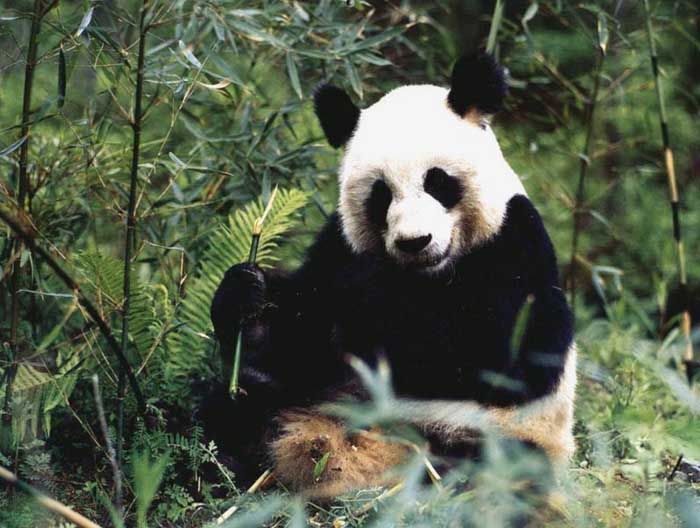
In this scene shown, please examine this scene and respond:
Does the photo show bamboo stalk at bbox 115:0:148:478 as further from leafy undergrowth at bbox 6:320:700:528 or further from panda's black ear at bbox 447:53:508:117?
panda's black ear at bbox 447:53:508:117

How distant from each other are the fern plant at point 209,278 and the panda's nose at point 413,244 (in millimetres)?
765

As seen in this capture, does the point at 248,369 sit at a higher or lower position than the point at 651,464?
higher

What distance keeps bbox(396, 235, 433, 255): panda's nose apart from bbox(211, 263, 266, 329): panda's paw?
21.6 inches

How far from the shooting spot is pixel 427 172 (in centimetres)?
307

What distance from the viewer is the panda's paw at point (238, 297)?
3.27 metres

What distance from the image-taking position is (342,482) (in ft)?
9.93

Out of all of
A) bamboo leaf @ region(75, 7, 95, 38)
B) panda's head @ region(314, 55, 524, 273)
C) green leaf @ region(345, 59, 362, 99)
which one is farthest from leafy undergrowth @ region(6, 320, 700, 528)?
green leaf @ region(345, 59, 362, 99)

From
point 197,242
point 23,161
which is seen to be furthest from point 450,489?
point 197,242

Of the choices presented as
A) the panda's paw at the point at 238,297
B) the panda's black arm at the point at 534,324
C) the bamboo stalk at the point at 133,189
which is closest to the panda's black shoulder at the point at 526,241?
the panda's black arm at the point at 534,324

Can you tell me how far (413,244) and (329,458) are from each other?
70 cm

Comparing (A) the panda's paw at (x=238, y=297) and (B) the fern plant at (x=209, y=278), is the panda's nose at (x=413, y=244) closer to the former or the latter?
(A) the panda's paw at (x=238, y=297)

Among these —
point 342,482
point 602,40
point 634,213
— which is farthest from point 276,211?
point 634,213

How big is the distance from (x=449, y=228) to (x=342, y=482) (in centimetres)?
82

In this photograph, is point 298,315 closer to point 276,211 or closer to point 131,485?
point 276,211
